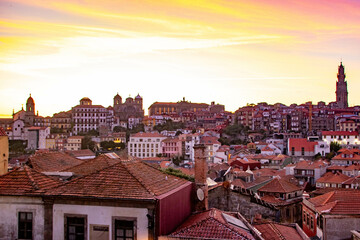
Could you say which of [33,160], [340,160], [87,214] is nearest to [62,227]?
[87,214]

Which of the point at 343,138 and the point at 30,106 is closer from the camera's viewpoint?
the point at 343,138

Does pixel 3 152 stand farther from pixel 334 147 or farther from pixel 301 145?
pixel 334 147

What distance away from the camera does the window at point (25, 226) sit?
10.9m

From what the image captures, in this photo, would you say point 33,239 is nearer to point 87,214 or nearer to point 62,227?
point 62,227

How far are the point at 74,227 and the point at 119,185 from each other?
1.68 meters

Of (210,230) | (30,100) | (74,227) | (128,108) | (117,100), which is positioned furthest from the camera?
(117,100)

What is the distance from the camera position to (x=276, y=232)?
46.8 ft

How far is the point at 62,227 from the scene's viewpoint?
10664 mm

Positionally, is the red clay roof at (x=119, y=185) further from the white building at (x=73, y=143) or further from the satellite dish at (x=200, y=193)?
the white building at (x=73, y=143)

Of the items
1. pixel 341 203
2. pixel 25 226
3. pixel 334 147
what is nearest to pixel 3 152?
pixel 25 226

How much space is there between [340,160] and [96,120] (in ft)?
278

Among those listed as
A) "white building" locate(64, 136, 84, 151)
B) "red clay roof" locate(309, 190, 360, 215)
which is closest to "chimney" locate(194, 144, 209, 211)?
"red clay roof" locate(309, 190, 360, 215)

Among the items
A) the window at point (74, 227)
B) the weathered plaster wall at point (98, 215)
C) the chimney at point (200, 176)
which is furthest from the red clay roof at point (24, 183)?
the chimney at point (200, 176)

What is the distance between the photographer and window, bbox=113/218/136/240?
10.2m
